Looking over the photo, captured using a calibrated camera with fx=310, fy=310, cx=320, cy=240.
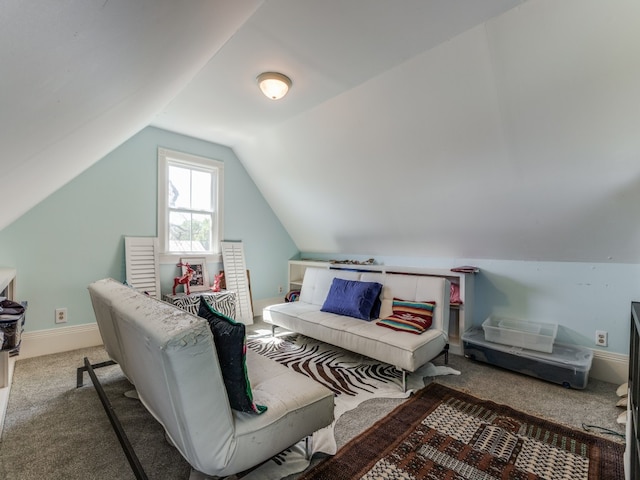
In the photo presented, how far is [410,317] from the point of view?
284 centimetres

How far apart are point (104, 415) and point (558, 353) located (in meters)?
3.55

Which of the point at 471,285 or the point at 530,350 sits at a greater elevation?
the point at 471,285

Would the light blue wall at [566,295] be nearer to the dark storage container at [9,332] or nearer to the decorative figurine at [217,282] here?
the decorative figurine at [217,282]

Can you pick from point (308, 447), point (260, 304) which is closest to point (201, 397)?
point (308, 447)

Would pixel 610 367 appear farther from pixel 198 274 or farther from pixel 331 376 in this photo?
pixel 198 274

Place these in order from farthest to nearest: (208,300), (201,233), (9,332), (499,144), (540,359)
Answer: (201,233), (208,300), (540,359), (499,144), (9,332)

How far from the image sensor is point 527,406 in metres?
2.23

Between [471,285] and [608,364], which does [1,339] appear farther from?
[608,364]

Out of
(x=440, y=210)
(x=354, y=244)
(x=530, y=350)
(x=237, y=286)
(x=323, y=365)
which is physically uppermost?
(x=440, y=210)

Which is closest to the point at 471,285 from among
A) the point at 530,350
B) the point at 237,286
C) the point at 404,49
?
the point at 530,350

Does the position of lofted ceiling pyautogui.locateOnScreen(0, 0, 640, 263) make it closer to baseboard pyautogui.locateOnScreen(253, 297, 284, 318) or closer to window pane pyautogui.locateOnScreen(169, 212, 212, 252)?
window pane pyautogui.locateOnScreen(169, 212, 212, 252)

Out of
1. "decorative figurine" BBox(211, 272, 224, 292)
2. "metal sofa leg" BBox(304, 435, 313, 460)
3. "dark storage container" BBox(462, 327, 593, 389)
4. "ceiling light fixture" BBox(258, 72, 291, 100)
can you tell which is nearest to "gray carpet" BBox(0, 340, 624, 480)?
Result: "dark storage container" BBox(462, 327, 593, 389)

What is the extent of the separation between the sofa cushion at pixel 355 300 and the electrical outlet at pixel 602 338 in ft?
6.25

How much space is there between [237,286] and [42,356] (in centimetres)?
Answer: 205
